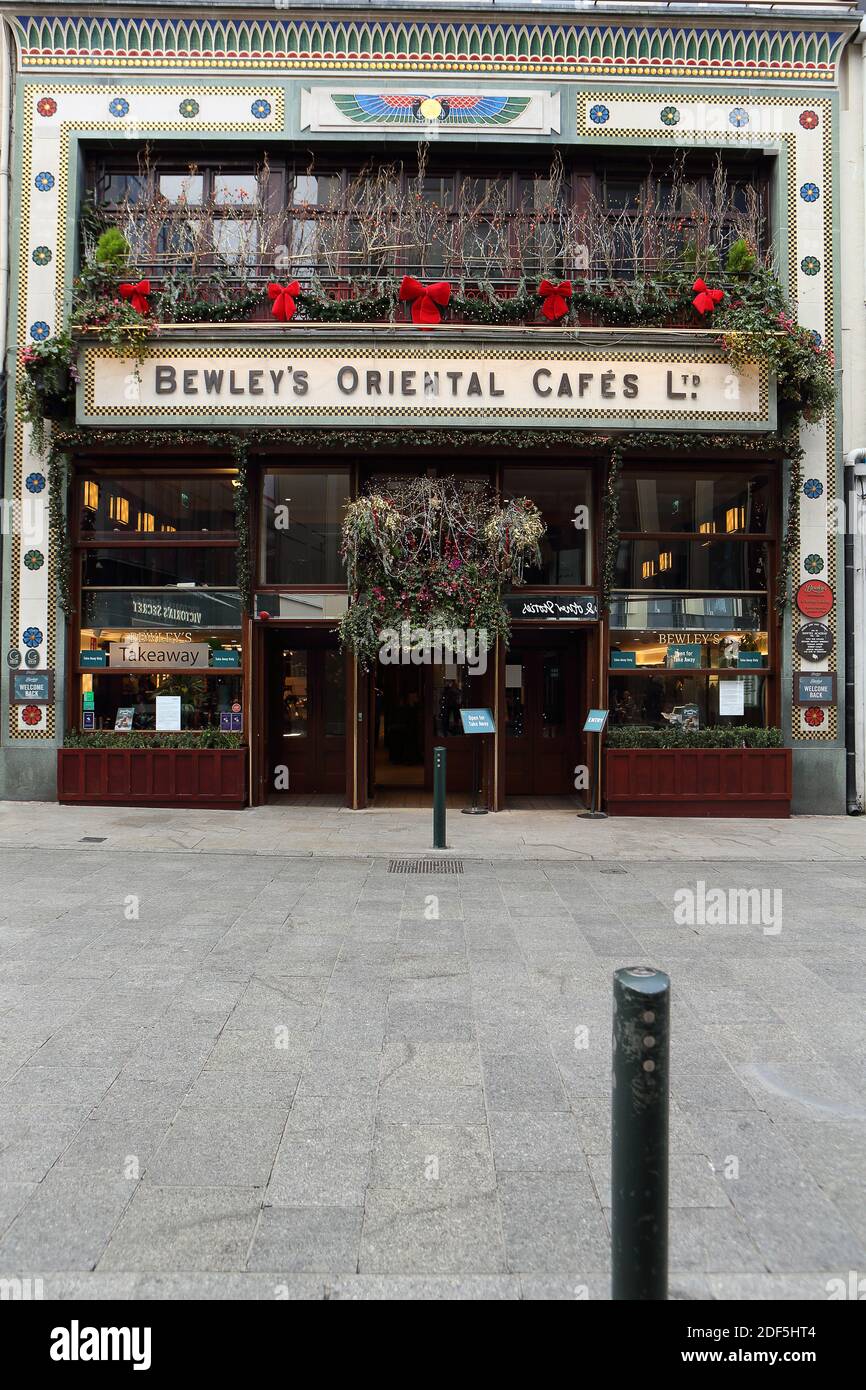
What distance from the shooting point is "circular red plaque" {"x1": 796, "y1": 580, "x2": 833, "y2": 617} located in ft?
42.2

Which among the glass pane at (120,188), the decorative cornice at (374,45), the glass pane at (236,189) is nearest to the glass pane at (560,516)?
the glass pane at (236,189)

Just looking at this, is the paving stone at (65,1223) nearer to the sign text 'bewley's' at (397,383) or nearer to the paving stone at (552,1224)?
the paving stone at (552,1224)

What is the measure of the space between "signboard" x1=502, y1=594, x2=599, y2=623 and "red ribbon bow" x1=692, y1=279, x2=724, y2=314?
4.44 m

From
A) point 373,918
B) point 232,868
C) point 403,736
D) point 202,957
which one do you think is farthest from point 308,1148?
point 403,736

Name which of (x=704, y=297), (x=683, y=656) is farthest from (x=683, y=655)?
(x=704, y=297)

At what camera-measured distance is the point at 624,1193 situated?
246 centimetres

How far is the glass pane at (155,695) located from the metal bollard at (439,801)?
4.50 m

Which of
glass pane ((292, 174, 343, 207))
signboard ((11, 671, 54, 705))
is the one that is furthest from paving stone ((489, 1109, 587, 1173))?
glass pane ((292, 174, 343, 207))

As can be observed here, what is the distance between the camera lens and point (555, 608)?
42.6 ft

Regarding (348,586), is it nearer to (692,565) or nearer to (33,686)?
(33,686)

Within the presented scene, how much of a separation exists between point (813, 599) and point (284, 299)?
9134 mm

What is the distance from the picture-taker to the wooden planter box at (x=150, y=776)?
1266cm
